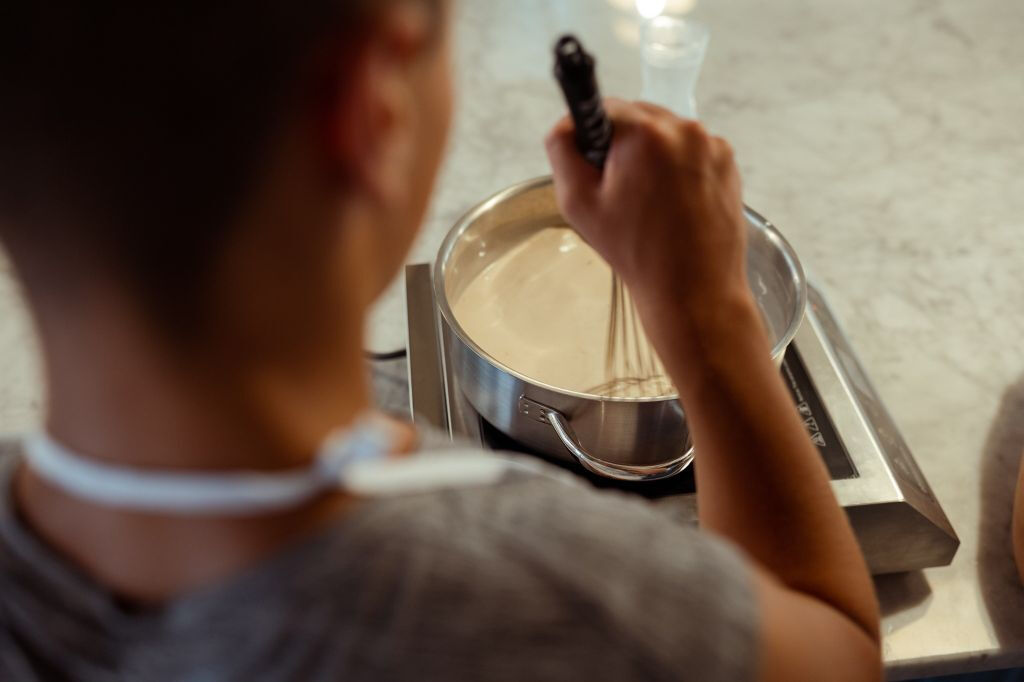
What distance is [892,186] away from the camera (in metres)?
1.05

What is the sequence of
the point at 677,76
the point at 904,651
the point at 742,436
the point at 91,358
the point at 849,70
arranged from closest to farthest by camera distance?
the point at 91,358 → the point at 742,436 → the point at 904,651 → the point at 677,76 → the point at 849,70

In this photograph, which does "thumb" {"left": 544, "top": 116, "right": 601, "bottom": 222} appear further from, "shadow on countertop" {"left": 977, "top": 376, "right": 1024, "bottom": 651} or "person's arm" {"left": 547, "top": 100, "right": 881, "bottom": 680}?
"shadow on countertop" {"left": 977, "top": 376, "right": 1024, "bottom": 651}

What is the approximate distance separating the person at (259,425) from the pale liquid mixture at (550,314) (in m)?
0.33

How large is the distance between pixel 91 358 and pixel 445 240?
438mm

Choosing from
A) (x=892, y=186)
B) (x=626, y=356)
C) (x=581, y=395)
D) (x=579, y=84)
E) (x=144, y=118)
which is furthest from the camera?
(x=892, y=186)

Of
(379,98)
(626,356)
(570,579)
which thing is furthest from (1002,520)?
(379,98)

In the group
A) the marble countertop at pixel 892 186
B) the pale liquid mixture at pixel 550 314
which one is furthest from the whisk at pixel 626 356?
the marble countertop at pixel 892 186

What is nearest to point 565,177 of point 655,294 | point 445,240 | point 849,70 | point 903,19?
point 655,294

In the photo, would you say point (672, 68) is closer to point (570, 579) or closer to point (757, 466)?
point (757, 466)

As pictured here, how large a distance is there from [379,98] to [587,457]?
37cm

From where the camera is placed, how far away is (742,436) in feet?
1.66

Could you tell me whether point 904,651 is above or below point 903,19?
below

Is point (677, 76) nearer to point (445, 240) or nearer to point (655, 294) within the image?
point (445, 240)

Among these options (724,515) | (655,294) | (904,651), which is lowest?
(904,651)
